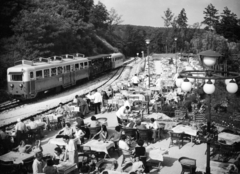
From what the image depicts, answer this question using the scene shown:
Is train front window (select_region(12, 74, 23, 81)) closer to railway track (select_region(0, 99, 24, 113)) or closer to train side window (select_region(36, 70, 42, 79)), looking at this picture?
train side window (select_region(36, 70, 42, 79))

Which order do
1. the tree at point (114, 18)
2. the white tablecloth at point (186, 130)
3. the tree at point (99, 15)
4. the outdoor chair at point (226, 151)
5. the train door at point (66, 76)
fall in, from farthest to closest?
the tree at point (114, 18) < the tree at point (99, 15) < the train door at point (66, 76) < the white tablecloth at point (186, 130) < the outdoor chair at point (226, 151)

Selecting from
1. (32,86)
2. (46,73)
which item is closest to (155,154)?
(32,86)

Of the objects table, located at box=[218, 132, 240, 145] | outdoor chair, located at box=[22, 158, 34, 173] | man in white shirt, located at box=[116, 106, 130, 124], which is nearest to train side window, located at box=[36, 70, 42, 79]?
man in white shirt, located at box=[116, 106, 130, 124]

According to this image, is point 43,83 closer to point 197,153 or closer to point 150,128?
point 150,128

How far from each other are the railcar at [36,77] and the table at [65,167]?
11.2 meters

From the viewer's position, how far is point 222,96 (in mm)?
13781

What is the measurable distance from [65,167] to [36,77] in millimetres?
12093

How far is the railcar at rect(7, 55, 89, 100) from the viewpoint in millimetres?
17391

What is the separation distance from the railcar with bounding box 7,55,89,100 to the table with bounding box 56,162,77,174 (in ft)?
36.6

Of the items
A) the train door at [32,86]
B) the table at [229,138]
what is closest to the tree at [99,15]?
the train door at [32,86]

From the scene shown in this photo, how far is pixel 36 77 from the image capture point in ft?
59.5

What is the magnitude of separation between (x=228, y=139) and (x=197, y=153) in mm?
1076

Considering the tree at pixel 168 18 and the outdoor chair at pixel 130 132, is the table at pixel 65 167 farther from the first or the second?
the tree at pixel 168 18

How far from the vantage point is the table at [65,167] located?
6.88m
